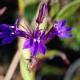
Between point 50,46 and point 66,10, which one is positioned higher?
point 66,10

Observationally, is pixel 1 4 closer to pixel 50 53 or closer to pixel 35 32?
pixel 50 53

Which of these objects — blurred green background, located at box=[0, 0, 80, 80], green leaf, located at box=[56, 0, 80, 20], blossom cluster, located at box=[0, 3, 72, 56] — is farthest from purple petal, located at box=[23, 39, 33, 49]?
blurred green background, located at box=[0, 0, 80, 80]

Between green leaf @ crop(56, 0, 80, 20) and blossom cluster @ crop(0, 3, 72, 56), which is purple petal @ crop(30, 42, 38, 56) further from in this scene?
green leaf @ crop(56, 0, 80, 20)

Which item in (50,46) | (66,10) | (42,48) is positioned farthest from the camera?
(50,46)

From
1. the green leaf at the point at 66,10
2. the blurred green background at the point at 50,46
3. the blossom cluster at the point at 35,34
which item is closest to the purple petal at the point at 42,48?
the blossom cluster at the point at 35,34

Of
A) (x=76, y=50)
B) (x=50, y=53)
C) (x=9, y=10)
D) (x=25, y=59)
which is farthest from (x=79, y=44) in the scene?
(x=25, y=59)

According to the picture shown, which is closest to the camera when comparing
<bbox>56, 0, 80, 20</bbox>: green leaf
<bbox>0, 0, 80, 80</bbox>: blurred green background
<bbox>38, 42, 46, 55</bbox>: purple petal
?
<bbox>38, 42, 46, 55</bbox>: purple petal

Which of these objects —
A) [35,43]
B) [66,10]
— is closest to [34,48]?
[35,43]

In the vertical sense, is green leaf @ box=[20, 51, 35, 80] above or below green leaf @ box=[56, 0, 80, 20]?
below

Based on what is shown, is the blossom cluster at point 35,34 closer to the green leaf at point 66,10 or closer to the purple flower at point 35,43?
the purple flower at point 35,43

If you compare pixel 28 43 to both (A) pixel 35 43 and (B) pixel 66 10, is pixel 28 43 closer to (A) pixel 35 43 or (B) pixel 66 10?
(A) pixel 35 43

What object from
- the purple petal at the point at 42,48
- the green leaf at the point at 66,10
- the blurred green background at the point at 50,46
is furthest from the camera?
the blurred green background at the point at 50,46

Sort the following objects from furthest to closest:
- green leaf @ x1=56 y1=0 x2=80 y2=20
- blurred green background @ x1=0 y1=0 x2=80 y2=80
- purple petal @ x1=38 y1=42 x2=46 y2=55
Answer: blurred green background @ x1=0 y1=0 x2=80 y2=80, green leaf @ x1=56 y1=0 x2=80 y2=20, purple petal @ x1=38 y1=42 x2=46 y2=55
